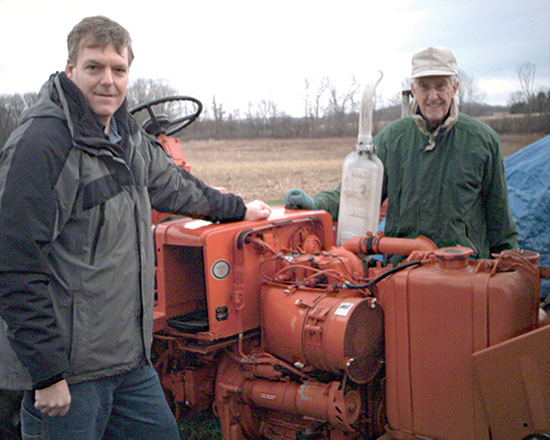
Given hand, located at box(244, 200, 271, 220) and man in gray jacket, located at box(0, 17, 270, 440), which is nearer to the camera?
man in gray jacket, located at box(0, 17, 270, 440)

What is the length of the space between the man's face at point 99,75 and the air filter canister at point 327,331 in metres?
1.10

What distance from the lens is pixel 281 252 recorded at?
2719mm

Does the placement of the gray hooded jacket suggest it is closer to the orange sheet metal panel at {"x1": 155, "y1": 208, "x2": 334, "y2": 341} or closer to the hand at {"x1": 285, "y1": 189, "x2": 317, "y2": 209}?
the orange sheet metal panel at {"x1": 155, "y1": 208, "x2": 334, "y2": 341}

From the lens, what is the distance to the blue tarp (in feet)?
14.8

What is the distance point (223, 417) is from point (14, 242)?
153cm

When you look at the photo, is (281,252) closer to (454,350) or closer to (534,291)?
(454,350)

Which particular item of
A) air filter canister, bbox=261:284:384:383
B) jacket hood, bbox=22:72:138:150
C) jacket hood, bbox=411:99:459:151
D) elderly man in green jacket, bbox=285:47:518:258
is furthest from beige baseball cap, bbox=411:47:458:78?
jacket hood, bbox=22:72:138:150

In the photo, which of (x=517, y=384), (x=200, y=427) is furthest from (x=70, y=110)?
(x=200, y=427)

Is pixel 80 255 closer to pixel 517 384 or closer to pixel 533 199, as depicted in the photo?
pixel 517 384

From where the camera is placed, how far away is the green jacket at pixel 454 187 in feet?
9.20

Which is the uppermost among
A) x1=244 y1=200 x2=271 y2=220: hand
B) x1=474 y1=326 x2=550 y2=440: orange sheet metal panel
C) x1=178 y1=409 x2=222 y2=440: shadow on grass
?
x1=244 y1=200 x2=271 y2=220: hand

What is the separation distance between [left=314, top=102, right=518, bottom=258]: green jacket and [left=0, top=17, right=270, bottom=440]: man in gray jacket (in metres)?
1.45

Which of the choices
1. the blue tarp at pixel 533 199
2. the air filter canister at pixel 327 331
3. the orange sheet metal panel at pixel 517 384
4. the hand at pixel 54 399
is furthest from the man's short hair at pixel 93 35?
the blue tarp at pixel 533 199

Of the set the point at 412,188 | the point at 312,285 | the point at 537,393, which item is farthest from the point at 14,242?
the point at 412,188
